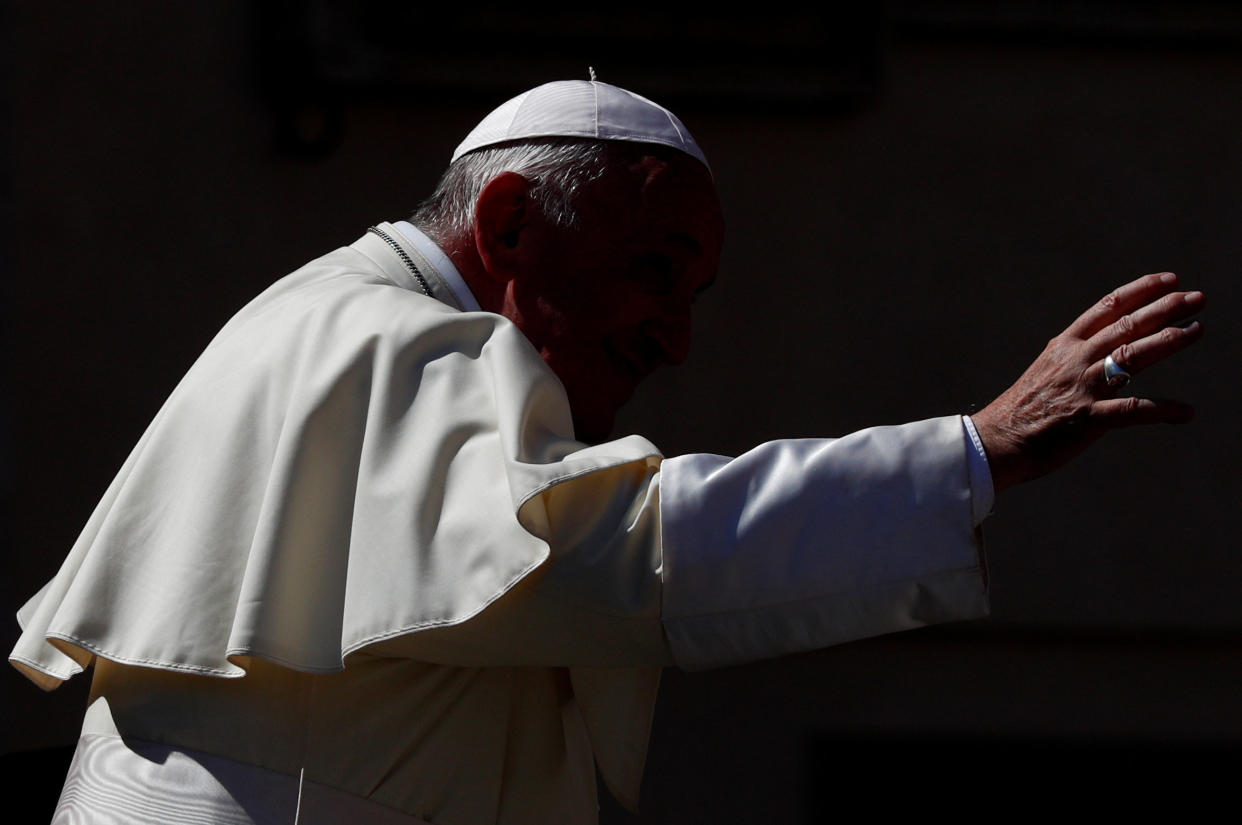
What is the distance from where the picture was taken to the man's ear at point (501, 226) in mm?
2592

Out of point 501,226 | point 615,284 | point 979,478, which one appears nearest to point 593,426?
point 615,284

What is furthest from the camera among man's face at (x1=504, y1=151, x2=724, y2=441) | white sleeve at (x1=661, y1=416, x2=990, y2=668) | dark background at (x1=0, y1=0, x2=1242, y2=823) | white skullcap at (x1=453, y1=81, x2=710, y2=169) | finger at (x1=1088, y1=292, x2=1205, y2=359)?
dark background at (x1=0, y1=0, x2=1242, y2=823)

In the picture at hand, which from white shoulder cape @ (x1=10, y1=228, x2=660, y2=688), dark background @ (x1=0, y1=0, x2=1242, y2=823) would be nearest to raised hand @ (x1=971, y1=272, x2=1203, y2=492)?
white shoulder cape @ (x1=10, y1=228, x2=660, y2=688)

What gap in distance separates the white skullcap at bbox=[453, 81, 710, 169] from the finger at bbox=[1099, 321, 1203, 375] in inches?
36.6

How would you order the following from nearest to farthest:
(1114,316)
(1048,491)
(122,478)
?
(1114,316) < (122,478) < (1048,491)

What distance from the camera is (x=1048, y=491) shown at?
15.8 ft

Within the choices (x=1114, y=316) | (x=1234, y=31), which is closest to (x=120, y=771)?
(x=1114, y=316)

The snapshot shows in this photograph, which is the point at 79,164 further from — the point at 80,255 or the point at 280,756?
the point at 280,756

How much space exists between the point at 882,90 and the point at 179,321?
2170 millimetres

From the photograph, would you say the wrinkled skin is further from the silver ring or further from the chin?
the silver ring

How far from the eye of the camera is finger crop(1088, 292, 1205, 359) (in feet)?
6.62

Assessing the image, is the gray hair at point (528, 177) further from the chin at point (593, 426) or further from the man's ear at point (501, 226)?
the chin at point (593, 426)

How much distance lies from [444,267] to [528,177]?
0.65 ft

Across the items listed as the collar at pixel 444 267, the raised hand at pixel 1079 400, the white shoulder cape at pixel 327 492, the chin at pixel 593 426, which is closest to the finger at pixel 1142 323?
the raised hand at pixel 1079 400
